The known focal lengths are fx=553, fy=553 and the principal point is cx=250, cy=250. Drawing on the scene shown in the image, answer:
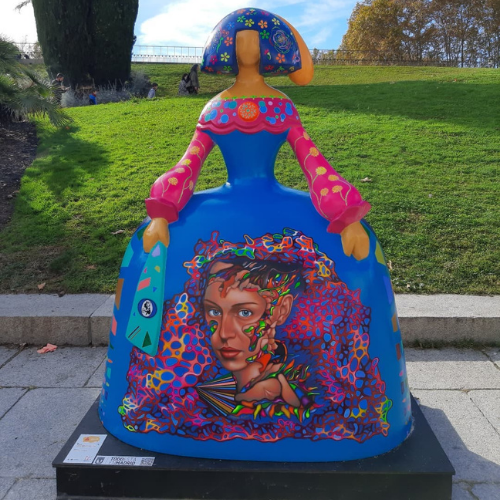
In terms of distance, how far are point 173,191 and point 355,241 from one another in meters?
0.82

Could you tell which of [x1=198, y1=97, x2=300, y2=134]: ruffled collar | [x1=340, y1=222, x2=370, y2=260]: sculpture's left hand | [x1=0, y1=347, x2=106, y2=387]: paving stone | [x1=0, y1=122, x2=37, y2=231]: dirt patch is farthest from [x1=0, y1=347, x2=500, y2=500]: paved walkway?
[x1=0, y1=122, x2=37, y2=231]: dirt patch

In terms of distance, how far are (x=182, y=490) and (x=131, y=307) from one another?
2.64 ft

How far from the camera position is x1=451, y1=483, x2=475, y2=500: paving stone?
97.0 inches

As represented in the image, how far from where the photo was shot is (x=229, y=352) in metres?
2.31

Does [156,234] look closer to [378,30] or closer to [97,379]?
[97,379]

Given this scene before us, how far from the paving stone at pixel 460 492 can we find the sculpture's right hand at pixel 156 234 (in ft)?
5.58

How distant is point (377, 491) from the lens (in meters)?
2.29

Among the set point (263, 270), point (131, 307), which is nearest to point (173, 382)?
point (131, 307)

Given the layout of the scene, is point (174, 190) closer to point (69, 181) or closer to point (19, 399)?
point (19, 399)

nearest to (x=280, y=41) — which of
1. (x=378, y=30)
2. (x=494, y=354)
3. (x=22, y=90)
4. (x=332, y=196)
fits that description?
(x=332, y=196)

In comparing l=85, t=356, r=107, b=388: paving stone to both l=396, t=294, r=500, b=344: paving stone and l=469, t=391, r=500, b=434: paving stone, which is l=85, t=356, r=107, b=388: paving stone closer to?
l=396, t=294, r=500, b=344: paving stone

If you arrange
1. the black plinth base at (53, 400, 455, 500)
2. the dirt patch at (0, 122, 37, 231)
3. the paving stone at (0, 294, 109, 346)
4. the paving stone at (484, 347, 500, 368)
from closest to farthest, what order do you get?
1. the black plinth base at (53, 400, 455, 500)
2. the paving stone at (484, 347, 500, 368)
3. the paving stone at (0, 294, 109, 346)
4. the dirt patch at (0, 122, 37, 231)

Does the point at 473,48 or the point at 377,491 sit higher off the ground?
the point at 473,48

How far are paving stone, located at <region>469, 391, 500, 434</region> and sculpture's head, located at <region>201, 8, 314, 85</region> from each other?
7.25ft
